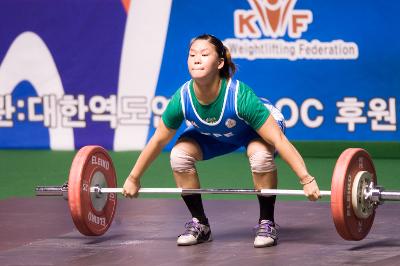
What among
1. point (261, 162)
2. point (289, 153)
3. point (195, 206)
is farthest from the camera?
point (195, 206)

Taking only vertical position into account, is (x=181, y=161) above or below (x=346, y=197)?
above

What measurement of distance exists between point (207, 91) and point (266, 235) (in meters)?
0.74

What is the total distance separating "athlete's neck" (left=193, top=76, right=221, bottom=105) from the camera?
503 centimetres

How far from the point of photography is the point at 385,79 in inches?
326

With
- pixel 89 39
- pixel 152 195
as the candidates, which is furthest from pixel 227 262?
pixel 89 39

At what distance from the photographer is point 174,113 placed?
512cm

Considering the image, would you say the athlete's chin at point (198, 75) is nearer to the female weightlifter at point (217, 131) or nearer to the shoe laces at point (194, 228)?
the female weightlifter at point (217, 131)

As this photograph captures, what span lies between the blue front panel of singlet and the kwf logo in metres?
3.37

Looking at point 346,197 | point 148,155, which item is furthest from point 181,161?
point 346,197

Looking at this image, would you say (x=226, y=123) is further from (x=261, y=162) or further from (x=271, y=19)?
(x=271, y=19)

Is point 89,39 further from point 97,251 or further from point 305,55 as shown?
point 97,251

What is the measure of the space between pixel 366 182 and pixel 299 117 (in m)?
3.55

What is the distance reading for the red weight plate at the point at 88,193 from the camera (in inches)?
201

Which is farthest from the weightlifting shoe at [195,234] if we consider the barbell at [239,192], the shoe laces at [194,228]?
the barbell at [239,192]
